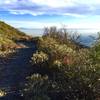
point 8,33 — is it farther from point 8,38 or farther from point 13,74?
point 13,74

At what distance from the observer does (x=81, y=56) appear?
17016 millimetres

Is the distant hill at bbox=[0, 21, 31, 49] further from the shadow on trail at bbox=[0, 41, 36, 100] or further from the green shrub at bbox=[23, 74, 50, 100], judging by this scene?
the green shrub at bbox=[23, 74, 50, 100]

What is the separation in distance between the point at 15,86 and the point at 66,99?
418 centimetres

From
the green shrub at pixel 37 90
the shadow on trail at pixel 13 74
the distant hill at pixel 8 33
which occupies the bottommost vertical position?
the distant hill at pixel 8 33

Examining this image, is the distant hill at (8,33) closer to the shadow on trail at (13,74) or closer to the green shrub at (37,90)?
the shadow on trail at (13,74)

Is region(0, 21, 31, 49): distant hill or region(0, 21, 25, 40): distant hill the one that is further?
region(0, 21, 25, 40): distant hill

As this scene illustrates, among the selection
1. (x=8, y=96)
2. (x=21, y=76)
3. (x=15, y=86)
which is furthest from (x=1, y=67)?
(x=8, y=96)

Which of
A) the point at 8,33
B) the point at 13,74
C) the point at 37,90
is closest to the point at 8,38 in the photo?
the point at 8,33

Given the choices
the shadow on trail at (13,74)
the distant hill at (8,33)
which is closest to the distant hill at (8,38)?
the distant hill at (8,33)

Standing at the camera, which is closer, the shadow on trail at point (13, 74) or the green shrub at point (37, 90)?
the green shrub at point (37, 90)

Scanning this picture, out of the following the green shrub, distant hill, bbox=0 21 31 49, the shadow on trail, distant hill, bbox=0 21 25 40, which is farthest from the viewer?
distant hill, bbox=0 21 25 40

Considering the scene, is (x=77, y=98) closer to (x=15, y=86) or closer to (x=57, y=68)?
(x=15, y=86)

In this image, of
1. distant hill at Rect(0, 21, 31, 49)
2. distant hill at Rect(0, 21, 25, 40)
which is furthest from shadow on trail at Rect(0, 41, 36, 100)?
distant hill at Rect(0, 21, 25, 40)

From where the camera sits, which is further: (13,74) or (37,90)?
(13,74)
